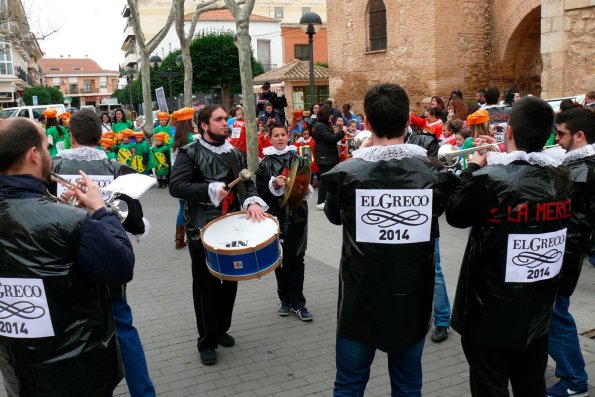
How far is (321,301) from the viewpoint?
20.2 feet

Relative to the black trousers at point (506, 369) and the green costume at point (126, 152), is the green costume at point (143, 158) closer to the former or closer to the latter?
the green costume at point (126, 152)

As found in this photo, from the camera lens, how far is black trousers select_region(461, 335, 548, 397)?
3031 mm

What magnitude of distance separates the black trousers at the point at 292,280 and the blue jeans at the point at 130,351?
6.69 feet

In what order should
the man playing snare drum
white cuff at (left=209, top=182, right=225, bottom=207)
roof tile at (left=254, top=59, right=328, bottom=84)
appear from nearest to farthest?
white cuff at (left=209, top=182, right=225, bottom=207) → the man playing snare drum → roof tile at (left=254, top=59, right=328, bottom=84)

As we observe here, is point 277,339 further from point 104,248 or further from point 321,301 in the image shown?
point 104,248

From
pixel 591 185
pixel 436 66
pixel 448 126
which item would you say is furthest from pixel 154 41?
pixel 591 185

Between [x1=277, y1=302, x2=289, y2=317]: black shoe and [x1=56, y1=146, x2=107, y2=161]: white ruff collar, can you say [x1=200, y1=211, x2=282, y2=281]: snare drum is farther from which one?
[x1=277, y1=302, x2=289, y2=317]: black shoe

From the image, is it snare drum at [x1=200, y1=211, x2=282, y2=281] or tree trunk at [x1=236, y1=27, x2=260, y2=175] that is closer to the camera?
snare drum at [x1=200, y1=211, x2=282, y2=281]

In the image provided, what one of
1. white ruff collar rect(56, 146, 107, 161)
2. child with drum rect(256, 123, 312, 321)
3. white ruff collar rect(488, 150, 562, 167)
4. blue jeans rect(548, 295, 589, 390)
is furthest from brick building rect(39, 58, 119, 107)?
white ruff collar rect(488, 150, 562, 167)

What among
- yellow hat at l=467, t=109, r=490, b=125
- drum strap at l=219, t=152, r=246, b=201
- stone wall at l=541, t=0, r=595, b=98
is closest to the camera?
drum strap at l=219, t=152, r=246, b=201

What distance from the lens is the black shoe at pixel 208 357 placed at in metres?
4.75

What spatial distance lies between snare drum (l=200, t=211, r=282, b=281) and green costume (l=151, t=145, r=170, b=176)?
1021cm

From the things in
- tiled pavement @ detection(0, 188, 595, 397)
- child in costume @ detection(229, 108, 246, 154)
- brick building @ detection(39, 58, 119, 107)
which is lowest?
tiled pavement @ detection(0, 188, 595, 397)

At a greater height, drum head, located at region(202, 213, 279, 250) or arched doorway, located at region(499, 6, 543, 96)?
arched doorway, located at region(499, 6, 543, 96)
